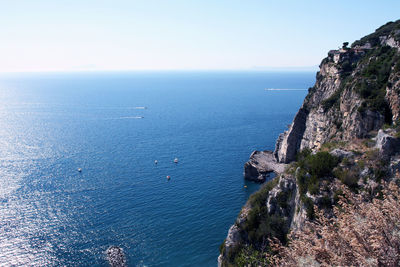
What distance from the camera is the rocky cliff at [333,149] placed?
25666mm

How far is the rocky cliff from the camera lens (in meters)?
25.7

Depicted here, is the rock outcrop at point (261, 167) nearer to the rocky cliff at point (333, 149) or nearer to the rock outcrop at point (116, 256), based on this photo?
the rocky cliff at point (333, 149)

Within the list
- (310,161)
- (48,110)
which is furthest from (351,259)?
(48,110)

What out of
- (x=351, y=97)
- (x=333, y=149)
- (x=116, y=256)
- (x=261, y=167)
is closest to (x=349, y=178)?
(x=333, y=149)

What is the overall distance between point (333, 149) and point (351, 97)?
18812 mm

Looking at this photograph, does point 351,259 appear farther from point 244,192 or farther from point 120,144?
point 120,144

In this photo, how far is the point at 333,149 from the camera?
30312 mm

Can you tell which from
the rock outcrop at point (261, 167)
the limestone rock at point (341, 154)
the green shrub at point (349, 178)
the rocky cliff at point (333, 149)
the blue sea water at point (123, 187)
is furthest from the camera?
the rock outcrop at point (261, 167)

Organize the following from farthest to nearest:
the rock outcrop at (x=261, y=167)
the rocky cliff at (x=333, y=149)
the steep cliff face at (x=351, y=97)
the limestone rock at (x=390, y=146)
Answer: the rock outcrop at (x=261, y=167)
the steep cliff face at (x=351, y=97)
the limestone rock at (x=390, y=146)
the rocky cliff at (x=333, y=149)

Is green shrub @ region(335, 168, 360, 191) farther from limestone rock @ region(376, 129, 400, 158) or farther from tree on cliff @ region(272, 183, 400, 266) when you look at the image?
tree on cliff @ region(272, 183, 400, 266)

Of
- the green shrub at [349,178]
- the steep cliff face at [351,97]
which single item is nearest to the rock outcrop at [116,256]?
the green shrub at [349,178]

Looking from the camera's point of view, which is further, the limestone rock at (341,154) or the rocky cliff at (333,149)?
the limestone rock at (341,154)

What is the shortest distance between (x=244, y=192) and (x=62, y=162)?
48.9 metres

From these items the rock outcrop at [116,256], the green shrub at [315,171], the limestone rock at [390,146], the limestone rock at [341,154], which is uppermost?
the limestone rock at [390,146]
